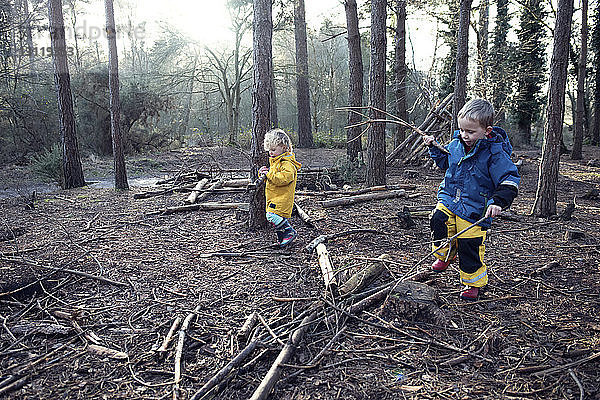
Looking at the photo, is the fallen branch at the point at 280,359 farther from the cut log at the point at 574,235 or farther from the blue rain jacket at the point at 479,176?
the cut log at the point at 574,235

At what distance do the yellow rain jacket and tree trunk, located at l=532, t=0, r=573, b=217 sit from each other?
4045 mm

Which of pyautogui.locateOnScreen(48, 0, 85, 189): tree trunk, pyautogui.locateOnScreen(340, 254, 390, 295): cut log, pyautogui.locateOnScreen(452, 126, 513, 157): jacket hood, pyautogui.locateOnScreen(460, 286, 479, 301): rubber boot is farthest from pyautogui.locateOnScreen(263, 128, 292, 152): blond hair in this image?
pyautogui.locateOnScreen(48, 0, 85, 189): tree trunk

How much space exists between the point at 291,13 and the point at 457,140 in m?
18.3

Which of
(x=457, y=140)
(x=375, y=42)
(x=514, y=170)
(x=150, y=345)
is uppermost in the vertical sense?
(x=375, y=42)

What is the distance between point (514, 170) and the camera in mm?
3324

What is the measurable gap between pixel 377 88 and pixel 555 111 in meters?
3.28

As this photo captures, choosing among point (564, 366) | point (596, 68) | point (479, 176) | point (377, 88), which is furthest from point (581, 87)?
point (564, 366)

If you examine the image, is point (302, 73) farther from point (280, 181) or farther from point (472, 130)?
point (472, 130)

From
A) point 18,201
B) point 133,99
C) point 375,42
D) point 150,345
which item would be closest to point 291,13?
point 133,99

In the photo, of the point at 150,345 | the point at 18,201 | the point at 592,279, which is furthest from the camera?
the point at 18,201

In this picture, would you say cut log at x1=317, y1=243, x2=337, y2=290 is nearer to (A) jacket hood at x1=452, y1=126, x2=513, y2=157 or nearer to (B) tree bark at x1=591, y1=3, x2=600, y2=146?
(A) jacket hood at x1=452, y1=126, x2=513, y2=157

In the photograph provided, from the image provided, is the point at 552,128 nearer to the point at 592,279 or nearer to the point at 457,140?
the point at 592,279

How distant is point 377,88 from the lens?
27.1 feet

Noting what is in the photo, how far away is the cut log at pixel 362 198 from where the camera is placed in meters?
7.35
